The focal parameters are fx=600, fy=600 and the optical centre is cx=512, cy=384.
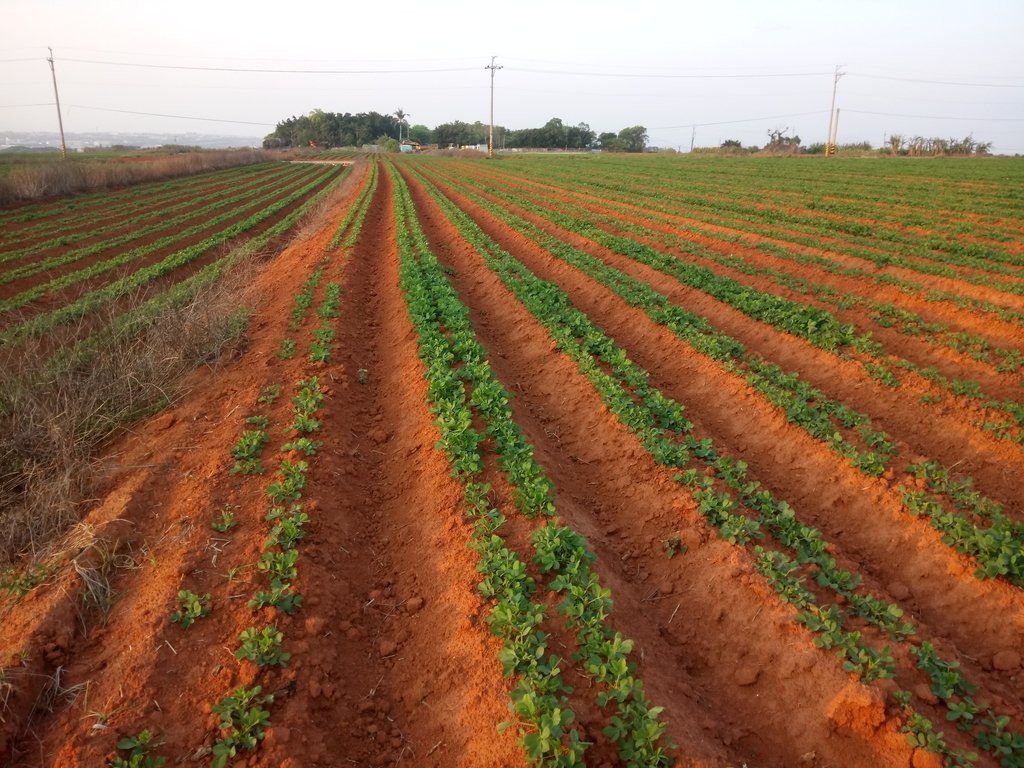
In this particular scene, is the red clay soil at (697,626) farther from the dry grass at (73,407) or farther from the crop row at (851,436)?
the dry grass at (73,407)

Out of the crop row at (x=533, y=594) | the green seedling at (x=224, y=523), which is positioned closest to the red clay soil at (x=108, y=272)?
the green seedling at (x=224, y=523)

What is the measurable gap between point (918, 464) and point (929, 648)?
8.33ft

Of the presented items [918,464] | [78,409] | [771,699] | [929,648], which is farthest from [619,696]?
[78,409]

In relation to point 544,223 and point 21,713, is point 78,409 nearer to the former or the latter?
point 21,713

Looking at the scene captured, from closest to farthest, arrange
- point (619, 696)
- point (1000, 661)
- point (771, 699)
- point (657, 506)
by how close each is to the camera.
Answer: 1. point (619, 696)
2. point (771, 699)
3. point (1000, 661)
4. point (657, 506)

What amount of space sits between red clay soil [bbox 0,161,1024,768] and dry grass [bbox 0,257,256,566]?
14.1 inches

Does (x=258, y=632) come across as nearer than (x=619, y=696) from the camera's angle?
No

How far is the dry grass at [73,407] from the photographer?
5.43 metres

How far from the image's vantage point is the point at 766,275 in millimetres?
12992

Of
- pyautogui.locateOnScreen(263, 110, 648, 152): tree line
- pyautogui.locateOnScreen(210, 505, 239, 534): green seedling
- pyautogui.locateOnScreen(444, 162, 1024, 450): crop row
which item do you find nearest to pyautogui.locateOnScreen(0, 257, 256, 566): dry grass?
pyautogui.locateOnScreen(210, 505, 239, 534): green seedling

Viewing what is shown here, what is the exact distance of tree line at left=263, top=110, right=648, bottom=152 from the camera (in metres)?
119

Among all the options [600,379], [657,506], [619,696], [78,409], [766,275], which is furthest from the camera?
[766,275]

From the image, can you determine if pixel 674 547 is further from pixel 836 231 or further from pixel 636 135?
pixel 636 135

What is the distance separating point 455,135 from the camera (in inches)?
4946
